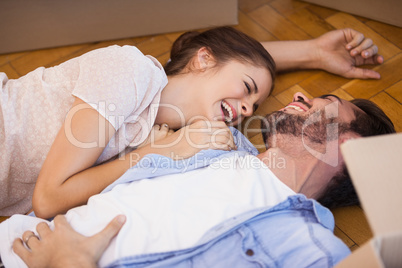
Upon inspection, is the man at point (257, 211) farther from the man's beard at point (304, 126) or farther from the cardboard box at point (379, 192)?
the cardboard box at point (379, 192)

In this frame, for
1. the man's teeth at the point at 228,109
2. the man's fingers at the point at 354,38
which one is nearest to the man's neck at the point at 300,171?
the man's teeth at the point at 228,109

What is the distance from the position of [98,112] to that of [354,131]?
68 centimetres

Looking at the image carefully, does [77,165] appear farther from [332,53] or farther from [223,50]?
[332,53]

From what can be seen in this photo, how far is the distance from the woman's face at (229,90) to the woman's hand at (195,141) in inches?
2.7

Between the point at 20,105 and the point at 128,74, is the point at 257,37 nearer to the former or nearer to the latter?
the point at 128,74

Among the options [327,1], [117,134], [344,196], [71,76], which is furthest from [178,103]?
[327,1]

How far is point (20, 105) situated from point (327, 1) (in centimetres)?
125

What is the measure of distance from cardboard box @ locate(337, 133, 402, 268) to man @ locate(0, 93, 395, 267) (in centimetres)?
32

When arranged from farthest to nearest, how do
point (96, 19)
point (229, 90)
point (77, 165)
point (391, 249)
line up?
1. point (96, 19)
2. point (229, 90)
3. point (77, 165)
4. point (391, 249)

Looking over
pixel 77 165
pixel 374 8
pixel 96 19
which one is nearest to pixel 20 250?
pixel 77 165

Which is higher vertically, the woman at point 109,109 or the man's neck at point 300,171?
the woman at point 109,109

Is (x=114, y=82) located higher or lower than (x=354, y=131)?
higher

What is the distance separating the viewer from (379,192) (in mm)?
586

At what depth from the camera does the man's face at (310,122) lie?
110cm
